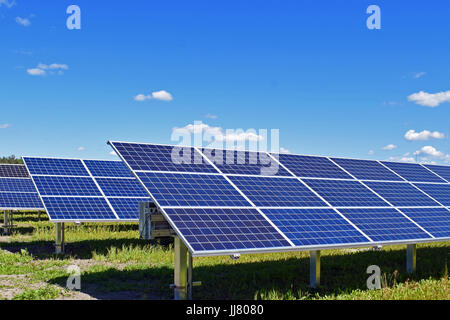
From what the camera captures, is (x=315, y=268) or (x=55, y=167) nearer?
(x=315, y=268)

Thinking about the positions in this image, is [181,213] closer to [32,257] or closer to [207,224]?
Result: [207,224]

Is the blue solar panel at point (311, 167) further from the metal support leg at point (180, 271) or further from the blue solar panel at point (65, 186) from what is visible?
the blue solar panel at point (65, 186)

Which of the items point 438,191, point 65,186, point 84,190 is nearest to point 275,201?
point 438,191

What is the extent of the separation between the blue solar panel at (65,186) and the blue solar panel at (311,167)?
11.6m

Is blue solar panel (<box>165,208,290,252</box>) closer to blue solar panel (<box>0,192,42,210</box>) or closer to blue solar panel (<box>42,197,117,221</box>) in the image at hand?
blue solar panel (<box>42,197,117,221</box>)

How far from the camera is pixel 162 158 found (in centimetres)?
1530

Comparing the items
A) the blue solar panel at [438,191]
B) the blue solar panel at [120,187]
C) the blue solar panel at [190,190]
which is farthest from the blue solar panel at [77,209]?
the blue solar panel at [438,191]

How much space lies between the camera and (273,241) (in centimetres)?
1234

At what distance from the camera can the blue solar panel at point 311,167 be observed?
18109 millimetres

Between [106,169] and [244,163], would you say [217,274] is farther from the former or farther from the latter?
[106,169]

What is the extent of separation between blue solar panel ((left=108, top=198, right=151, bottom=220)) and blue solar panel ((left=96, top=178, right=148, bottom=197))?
2.37ft

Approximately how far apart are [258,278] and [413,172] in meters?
11.2

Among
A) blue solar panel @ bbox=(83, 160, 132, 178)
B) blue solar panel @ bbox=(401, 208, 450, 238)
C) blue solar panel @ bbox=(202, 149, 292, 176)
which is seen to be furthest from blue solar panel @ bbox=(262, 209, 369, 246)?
blue solar panel @ bbox=(83, 160, 132, 178)
